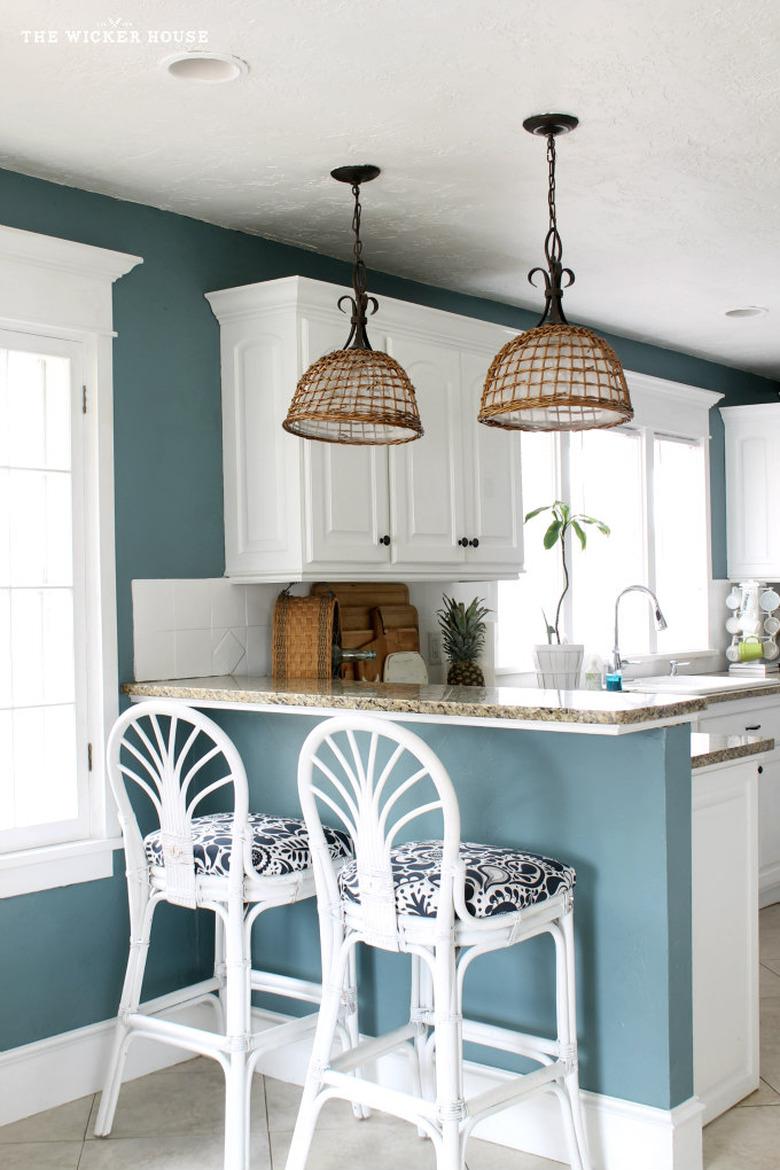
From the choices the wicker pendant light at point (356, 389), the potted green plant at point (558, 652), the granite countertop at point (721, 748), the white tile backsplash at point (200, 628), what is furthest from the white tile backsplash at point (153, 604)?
the potted green plant at point (558, 652)

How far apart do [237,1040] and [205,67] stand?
2.18 metres

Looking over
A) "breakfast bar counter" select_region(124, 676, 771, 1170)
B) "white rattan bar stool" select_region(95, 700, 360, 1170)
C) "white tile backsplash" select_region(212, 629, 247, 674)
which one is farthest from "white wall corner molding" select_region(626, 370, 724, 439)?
"white rattan bar stool" select_region(95, 700, 360, 1170)

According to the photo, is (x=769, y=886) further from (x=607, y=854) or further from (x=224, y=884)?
(x=224, y=884)

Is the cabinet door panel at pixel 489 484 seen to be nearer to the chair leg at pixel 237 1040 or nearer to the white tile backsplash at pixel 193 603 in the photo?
the white tile backsplash at pixel 193 603

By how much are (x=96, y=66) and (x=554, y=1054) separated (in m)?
2.37

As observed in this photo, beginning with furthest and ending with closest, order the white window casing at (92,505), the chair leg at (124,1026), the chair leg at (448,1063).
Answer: the white window casing at (92,505), the chair leg at (124,1026), the chair leg at (448,1063)

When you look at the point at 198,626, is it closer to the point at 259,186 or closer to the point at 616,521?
the point at 259,186

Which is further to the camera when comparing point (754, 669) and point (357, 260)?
point (754, 669)

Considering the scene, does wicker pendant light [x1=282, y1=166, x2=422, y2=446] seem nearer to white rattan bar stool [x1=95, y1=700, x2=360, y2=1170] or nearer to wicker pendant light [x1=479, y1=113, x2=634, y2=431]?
wicker pendant light [x1=479, y1=113, x2=634, y2=431]

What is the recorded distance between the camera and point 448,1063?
8.03 feet

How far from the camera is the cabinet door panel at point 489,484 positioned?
4160mm

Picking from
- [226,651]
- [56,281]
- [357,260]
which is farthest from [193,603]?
[357,260]

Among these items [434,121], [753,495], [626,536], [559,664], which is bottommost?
[559,664]

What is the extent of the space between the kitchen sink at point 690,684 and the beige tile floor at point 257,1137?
6.51ft
